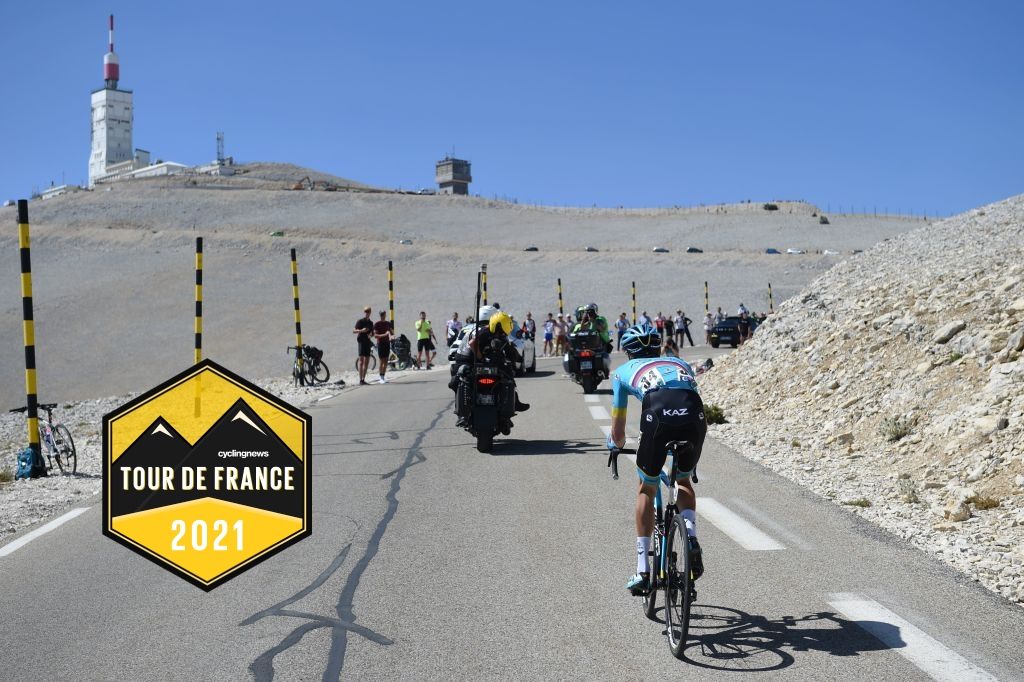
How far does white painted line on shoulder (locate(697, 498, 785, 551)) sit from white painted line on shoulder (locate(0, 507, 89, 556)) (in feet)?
19.3

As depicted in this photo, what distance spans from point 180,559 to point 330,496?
3.92 m

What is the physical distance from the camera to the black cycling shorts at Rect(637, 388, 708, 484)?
19.0 feet

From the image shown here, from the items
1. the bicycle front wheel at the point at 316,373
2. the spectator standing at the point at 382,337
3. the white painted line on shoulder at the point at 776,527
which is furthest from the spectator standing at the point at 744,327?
the white painted line on shoulder at the point at 776,527

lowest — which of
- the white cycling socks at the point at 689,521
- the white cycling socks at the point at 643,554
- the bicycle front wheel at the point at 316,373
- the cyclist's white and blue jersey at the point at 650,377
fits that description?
the bicycle front wheel at the point at 316,373

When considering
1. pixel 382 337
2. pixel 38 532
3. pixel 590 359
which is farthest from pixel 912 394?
pixel 382 337

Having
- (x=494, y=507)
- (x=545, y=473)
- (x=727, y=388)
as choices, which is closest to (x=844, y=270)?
(x=727, y=388)

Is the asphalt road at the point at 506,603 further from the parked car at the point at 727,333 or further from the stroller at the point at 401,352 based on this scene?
the parked car at the point at 727,333

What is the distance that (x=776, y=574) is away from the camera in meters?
7.01

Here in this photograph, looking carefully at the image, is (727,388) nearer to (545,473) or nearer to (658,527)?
(545,473)

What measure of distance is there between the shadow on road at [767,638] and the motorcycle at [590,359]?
659 inches

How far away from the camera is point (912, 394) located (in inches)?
529

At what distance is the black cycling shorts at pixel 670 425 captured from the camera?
5801mm

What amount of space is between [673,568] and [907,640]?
1324 millimetres

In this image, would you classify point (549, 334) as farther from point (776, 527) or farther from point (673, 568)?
point (673, 568)
